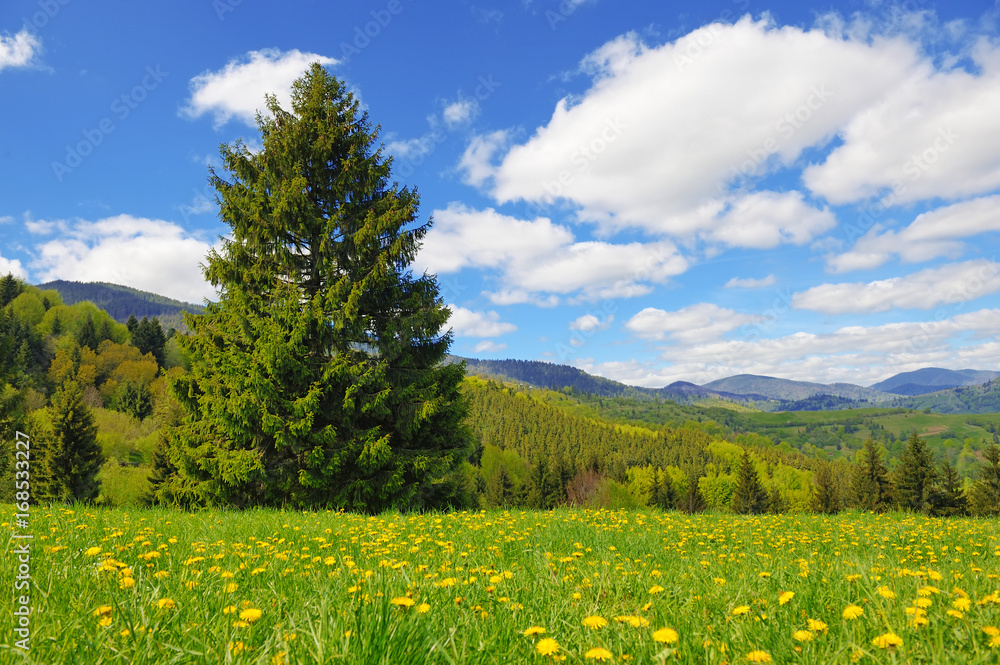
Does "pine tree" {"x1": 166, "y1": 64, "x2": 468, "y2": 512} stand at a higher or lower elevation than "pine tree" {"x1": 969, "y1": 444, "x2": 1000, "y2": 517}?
higher

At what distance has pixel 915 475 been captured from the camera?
41.4 meters

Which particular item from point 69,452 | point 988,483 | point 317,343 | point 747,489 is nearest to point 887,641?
point 317,343

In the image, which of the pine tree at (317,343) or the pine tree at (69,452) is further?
the pine tree at (69,452)

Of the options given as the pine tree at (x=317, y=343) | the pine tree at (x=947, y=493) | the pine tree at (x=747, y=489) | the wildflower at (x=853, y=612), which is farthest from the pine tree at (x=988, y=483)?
the wildflower at (x=853, y=612)

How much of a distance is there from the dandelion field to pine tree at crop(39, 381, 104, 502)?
37.1 meters

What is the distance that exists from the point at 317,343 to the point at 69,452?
107ft

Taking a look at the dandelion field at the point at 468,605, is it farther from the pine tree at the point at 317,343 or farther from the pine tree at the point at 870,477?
the pine tree at the point at 870,477

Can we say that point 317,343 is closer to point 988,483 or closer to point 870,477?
point 988,483

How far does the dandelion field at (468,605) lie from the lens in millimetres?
1957

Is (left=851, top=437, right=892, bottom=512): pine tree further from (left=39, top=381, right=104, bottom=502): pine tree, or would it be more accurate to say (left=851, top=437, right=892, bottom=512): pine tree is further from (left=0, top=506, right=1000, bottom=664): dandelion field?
(left=39, top=381, right=104, bottom=502): pine tree

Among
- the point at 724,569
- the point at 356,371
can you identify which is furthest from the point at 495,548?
the point at 356,371

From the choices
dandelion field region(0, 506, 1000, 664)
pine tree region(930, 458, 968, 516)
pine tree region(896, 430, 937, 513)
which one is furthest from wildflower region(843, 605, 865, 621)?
pine tree region(930, 458, 968, 516)

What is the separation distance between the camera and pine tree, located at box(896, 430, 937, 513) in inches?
1606

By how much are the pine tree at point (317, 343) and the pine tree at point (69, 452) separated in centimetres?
2847
